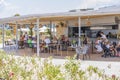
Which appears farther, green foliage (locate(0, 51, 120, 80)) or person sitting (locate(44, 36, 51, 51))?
person sitting (locate(44, 36, 51, 51))

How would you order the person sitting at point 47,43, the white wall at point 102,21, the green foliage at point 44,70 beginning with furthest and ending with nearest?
the white wall at point 102,21
the person sitting at point 47,43
the green foliage at point 44,70

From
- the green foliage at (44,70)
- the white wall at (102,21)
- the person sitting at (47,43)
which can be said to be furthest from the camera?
the white wall at (102,21)

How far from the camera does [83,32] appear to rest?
23375 mm

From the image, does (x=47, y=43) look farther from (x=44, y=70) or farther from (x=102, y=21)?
(x=44, y=70)

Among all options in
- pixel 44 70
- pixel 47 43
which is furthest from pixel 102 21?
pixel 44 70

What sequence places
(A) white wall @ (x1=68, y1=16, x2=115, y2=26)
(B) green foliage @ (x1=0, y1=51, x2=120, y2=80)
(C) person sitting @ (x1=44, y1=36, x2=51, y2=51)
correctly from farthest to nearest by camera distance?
1. (A) white wall @ (x1=68, y1=16, x2=115, y2=26)
2. (C) person sitting @ (x1=44, y1=36, x2=51, y2=51)
3. (B) green foliage @ (x1=0, y1=51, x2=120, y2=80)

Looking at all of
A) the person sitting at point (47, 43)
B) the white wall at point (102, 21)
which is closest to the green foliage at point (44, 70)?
the person sitting at point (47, 43)

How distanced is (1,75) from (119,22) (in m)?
15.9

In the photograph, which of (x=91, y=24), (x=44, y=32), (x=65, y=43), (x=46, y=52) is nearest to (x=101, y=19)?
(x=91, y=24)

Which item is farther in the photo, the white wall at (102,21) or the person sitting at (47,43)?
the white wall at (102,21)

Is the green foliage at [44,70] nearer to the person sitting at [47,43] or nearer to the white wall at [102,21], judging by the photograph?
the person sitting at [47,43]

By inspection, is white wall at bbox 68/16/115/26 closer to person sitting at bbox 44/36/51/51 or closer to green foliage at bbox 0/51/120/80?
person sitting at bbox 44/36/51/51

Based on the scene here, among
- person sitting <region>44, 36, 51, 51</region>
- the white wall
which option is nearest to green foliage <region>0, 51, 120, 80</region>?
person sitting <region>44, 36, 51, 51</region>

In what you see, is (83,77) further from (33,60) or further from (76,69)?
(33,60)
